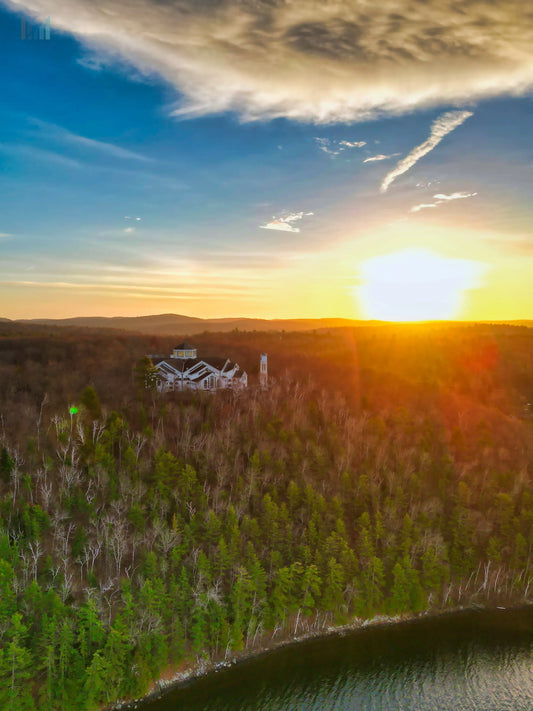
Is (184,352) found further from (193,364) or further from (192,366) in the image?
(192,366)

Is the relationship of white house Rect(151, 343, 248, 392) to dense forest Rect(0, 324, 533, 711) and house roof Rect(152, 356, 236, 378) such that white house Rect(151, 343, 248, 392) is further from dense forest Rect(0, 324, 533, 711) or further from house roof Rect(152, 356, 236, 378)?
dense forest Rect(0, 324, 533, 711)

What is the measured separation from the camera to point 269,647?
46062 millimetres

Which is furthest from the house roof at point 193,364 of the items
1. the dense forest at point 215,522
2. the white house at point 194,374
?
the dense forest at point 215,522

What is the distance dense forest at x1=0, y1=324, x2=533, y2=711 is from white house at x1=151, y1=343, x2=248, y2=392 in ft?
14.9

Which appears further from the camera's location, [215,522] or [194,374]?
[194,374]

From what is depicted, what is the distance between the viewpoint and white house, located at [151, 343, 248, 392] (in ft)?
260

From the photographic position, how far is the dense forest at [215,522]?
Result: 38719mm

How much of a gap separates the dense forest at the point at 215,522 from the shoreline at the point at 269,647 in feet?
2.25

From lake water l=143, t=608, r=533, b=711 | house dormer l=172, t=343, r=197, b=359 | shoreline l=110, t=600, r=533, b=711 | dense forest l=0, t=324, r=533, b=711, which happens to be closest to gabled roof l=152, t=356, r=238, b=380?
house dormer l=172, t=343, r=197, b=359

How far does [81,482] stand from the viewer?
53.6 m

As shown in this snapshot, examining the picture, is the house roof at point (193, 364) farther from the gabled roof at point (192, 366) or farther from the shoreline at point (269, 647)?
the shoreline at point (269, 647)

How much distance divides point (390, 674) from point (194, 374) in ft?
168

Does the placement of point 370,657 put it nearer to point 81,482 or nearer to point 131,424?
point 81,482

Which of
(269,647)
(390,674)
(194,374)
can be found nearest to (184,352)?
(194,374)
